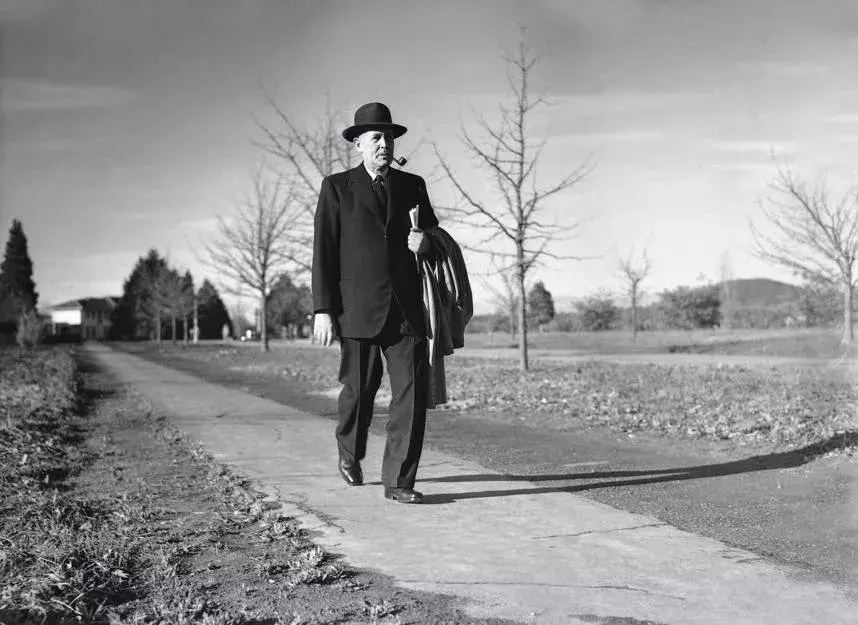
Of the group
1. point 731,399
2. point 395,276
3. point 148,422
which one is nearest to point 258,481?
point 395,276

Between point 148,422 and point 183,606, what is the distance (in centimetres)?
654

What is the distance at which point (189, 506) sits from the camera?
4.41 m

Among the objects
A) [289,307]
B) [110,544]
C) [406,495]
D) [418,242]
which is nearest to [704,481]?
[406,495]

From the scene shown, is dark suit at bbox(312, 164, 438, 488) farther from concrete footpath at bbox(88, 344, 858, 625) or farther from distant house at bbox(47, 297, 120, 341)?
distant house at bbox(47, 297, 120, 341)

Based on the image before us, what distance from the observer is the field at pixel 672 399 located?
743 centimetres

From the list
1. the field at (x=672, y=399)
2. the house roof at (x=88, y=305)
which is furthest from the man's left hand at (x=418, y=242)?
the house roof at (x=88, y=305)

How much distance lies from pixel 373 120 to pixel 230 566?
99.7 inches

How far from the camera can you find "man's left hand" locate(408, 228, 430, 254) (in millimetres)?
4504

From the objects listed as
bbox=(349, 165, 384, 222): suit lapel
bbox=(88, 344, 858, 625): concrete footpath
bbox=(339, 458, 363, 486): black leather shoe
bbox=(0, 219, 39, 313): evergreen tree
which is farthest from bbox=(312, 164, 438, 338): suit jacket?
bbox=(0, 219, 39, 313): evergreen tree

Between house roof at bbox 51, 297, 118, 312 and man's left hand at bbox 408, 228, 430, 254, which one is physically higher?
house roof at bbox 51, 297, 118, 312

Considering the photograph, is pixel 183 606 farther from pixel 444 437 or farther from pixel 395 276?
pixel 444 437

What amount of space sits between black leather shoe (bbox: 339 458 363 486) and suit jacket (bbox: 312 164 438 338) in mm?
824

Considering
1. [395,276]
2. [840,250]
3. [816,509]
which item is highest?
[840,250]

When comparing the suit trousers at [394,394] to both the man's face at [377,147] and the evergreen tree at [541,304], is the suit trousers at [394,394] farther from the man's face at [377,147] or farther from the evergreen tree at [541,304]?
the evergreen tree at [541,304]
